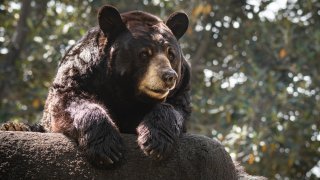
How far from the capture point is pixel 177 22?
4.85 meters

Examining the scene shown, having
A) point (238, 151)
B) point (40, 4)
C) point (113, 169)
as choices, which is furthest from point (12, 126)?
point (40, 4)

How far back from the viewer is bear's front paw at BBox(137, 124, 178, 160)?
3.48 m

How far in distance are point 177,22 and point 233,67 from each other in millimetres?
5381

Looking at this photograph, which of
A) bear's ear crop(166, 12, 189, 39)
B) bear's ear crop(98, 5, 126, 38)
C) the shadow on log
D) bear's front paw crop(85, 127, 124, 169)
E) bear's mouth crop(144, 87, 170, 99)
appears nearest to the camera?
the shadow on log

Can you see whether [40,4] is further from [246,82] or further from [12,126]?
[12,126]

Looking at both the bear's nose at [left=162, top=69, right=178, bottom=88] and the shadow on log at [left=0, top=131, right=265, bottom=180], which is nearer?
the shadow on log at [left=0, top=131, right=265, bottom=180]

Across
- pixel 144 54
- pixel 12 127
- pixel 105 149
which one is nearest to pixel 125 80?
pixel 144 54

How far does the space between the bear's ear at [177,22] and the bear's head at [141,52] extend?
0.16 meters

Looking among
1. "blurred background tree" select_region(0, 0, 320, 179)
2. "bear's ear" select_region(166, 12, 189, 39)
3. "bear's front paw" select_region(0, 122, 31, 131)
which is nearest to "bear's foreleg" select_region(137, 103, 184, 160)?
"bear's ear" select_region(166, 12, 189, 39)

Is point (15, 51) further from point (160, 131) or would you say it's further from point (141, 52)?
point (160, 131)

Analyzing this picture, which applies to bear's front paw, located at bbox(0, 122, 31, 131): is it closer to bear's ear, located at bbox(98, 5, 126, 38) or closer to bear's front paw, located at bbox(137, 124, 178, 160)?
bear's ear, located at bbox(98, 5, 126, 38)

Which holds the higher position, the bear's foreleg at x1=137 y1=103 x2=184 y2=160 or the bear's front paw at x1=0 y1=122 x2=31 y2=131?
the bear's foreleg at x1=137 y1=103 x2=184 y2=160

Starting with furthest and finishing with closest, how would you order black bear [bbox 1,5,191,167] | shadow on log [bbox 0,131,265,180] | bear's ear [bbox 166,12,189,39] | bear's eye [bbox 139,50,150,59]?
1. bear's ear [bbox 166,12,189,39]
2. bear's eye [bbox 139,50,150,59]
3. black bear [bbox 1,5,191,167]
4. shadow on log [bbox 0,131,265,180]

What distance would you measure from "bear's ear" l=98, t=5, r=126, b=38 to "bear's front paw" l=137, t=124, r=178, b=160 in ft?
3.46
